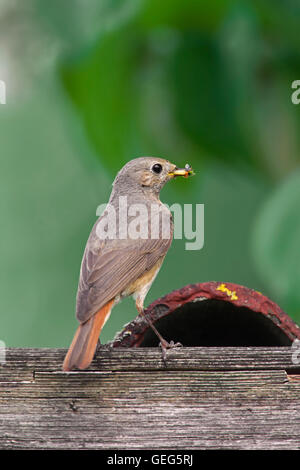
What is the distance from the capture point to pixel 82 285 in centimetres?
468

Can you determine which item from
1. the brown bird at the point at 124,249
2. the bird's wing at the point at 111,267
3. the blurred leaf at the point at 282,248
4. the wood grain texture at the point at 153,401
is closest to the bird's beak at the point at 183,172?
the brown bird at the point at 124,249

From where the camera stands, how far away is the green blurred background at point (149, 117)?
550 centimetres

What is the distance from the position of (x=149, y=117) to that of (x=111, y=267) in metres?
1.23

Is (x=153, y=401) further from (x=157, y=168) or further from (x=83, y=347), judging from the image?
(x=157, y=168)

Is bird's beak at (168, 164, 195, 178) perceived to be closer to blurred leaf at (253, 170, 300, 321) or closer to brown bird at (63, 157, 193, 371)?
brown bird at (63, 157, 193, 371)

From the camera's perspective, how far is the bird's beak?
18.0ft

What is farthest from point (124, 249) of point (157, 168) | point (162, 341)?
point (157, 168)

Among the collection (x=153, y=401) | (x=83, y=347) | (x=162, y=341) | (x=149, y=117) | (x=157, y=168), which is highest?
(x=149, y=117)

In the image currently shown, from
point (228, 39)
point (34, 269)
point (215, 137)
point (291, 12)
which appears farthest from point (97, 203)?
point (291, 12)

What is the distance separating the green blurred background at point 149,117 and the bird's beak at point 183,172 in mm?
62

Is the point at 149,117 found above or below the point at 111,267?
above

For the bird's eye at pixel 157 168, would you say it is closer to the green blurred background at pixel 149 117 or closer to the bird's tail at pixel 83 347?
the green blurred background at pixel 149 117

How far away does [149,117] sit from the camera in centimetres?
571
